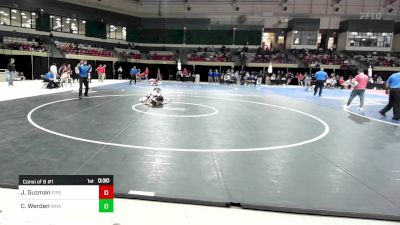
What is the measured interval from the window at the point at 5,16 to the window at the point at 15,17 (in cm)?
43

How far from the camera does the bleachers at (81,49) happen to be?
32.1 m

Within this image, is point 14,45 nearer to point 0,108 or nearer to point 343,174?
point 0,108

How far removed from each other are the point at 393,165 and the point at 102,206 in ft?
17.0

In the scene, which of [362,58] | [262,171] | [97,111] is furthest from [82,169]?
[362,58]

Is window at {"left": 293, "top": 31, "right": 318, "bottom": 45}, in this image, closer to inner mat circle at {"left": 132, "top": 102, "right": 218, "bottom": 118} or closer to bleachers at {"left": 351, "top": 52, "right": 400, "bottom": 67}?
bleachers at {"left": 351, "top": 52, "right": 400, "bottom": 67}

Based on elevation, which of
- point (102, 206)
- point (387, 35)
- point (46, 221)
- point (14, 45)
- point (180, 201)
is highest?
point (387, 35)

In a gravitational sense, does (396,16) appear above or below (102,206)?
above

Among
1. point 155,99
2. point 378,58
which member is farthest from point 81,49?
point 378,58

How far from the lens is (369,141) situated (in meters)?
7.39

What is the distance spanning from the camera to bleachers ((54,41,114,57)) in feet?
105

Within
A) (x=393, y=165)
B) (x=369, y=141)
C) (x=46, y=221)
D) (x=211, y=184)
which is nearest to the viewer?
(x=46, y=221)

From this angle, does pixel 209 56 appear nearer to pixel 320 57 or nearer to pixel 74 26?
pixel 320 57
